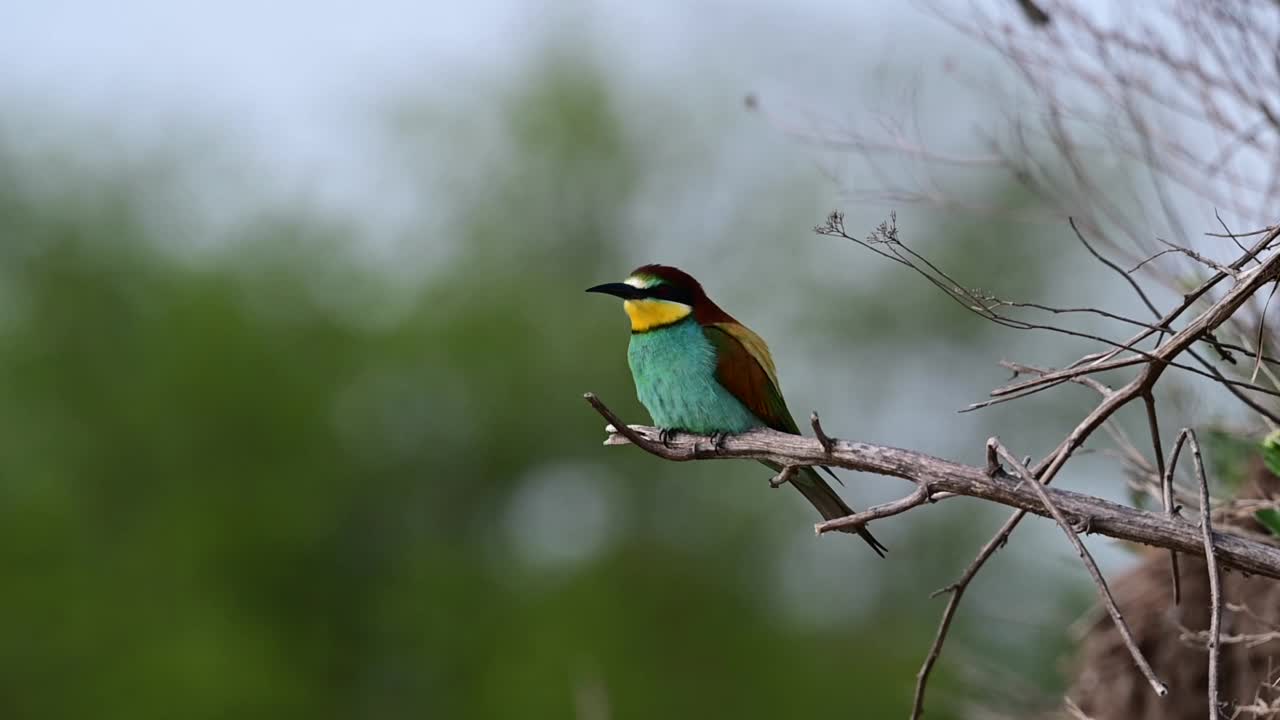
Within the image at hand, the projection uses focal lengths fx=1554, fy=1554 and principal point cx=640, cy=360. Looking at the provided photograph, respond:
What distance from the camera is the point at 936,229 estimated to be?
18047 millimetres

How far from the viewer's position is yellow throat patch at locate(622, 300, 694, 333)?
3.87 metres

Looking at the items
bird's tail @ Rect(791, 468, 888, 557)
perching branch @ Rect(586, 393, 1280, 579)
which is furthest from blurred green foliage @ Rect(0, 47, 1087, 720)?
perching branch @ Rect(586, 393, 1280, 579)

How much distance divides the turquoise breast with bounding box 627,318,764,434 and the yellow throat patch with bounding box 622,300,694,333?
0.7 inches

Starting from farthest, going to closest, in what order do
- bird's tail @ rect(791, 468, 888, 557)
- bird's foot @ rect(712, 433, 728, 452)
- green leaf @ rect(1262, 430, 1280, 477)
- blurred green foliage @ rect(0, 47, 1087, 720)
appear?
blurred green foliage @ rect(0, 47, 1087, 720) → bird's tail @ rect(791, 468, 888, 557) → bird's foot @ rect(712, 433, 728, 452) → green leaf @ rect(1262, 430, 1280, 477)

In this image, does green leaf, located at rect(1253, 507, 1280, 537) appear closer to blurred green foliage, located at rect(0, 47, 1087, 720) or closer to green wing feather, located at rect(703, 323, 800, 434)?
green wing feather, located at rect(703, 323, 800, 434)

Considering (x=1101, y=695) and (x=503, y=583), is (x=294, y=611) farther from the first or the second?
(x=1101, y=695)

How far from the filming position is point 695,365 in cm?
368

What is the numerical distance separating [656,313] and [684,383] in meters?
0.30

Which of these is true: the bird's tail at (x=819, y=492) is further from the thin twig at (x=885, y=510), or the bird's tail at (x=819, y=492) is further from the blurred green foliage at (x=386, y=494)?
the blurred green foliage at (x=386, y=494)

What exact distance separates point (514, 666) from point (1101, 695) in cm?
1342

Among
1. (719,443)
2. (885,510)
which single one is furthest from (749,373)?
(885,510)

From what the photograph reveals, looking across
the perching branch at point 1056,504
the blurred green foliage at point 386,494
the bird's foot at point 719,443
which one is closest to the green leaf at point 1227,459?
the bird's foot at point 719,443

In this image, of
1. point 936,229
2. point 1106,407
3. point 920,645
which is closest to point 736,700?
point 920,645

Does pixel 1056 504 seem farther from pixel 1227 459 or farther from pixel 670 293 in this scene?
pixel 670 293
